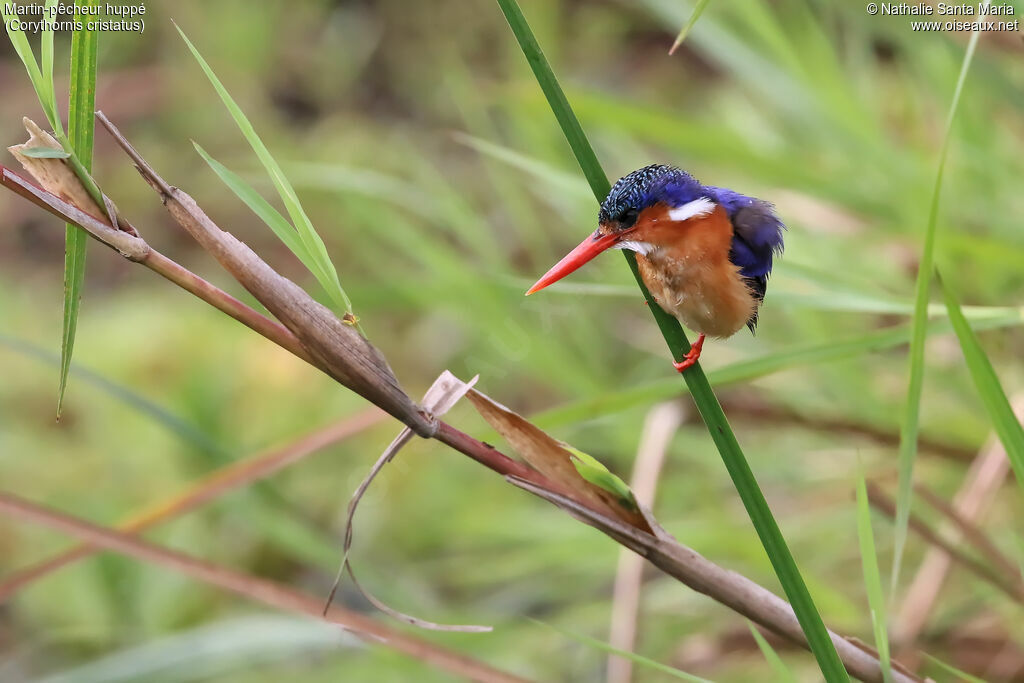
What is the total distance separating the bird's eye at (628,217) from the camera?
2.16 feet

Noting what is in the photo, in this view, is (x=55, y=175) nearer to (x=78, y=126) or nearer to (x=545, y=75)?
(x=78, y=126)

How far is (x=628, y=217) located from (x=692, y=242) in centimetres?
5

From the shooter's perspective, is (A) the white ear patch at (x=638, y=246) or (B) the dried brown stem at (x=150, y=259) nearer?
(B) the dried brown stem at (x=150, y=259)

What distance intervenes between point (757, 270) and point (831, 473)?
0.98 meters

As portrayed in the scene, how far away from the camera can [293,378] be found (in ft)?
6.79

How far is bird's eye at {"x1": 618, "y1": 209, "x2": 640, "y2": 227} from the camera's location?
0.66 m

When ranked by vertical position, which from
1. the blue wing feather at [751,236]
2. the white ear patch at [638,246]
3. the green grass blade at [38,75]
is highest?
the blue wing feather at [751,236]

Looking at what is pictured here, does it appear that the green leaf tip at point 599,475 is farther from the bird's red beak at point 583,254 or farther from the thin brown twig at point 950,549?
the thin brown twig at point 950,549

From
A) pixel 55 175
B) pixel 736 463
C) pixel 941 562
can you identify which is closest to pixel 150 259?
pixel 55 175

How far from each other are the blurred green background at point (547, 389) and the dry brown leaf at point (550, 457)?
0.95 ft

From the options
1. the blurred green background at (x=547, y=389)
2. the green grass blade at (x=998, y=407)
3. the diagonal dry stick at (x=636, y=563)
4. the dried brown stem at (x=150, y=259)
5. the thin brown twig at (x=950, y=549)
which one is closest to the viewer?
the dried brown stem at (x=150, y=259)

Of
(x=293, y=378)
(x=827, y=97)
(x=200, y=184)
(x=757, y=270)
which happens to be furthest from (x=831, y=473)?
(x=200, y=184)

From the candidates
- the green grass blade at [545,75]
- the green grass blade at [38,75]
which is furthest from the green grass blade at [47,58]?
the green grass blade at [545,75]

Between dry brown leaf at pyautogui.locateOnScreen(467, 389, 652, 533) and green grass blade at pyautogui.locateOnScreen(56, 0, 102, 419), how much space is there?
225mm
